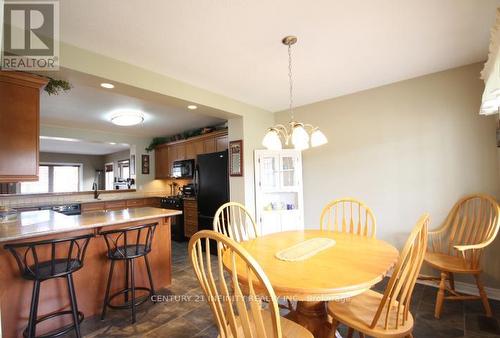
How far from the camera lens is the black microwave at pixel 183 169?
4852 millimetres

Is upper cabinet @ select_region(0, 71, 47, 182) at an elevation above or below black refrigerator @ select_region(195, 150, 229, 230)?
above

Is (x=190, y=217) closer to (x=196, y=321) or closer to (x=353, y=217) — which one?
(x=196, y=321)

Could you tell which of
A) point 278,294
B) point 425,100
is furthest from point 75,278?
point 425,100

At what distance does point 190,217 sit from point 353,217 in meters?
2.96

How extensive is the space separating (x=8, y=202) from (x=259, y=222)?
14.5 feet

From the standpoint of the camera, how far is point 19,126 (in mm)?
1944

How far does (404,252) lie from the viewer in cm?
115

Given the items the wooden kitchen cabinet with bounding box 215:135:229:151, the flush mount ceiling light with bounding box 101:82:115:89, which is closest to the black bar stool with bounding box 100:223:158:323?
the flush mount ceiling light with bounding box 101:82:115:89

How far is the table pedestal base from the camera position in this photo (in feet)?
5.37

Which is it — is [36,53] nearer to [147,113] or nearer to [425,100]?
[147,113]

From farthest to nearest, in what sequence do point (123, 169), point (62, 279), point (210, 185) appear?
point (123, 169) < point (210, 185) < point (62, 279)

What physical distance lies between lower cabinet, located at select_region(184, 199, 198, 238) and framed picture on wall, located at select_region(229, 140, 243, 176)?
4.41ft

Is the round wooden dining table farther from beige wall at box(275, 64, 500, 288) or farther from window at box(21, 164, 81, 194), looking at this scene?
window at box(21, 164, 81, 194)

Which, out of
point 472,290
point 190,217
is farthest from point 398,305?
point 190,217
